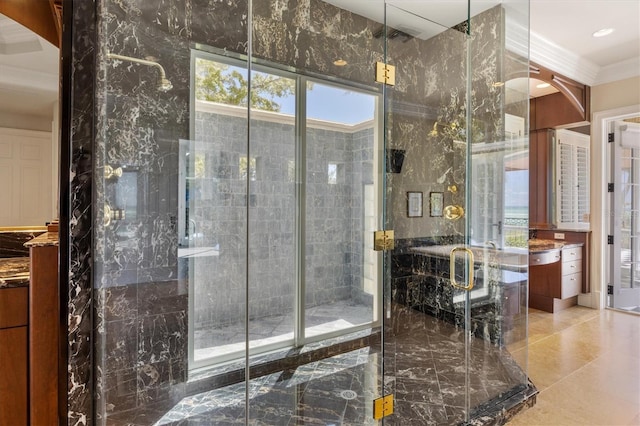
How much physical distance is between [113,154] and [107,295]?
83cm

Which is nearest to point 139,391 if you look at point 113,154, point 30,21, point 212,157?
point 113,154

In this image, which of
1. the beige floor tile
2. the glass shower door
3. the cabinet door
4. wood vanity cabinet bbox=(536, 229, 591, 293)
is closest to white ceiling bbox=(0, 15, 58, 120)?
the cabinet door

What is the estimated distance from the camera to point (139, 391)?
6.66 ft

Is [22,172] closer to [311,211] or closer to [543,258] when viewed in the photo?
[311,211]

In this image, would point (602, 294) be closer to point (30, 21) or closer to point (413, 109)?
point (413, 109)

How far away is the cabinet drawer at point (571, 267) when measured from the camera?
161 inches

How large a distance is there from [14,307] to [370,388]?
221 cm

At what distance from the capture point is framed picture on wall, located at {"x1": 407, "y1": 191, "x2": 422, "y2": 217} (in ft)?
10.2

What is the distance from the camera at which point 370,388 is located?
2.42m

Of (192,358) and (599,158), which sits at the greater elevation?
(599,158)

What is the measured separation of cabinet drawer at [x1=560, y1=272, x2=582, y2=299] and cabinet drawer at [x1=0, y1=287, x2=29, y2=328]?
5167 millimetres

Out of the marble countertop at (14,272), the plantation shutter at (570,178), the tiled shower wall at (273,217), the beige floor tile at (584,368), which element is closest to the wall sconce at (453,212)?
the tiled shower wall at (273,217)

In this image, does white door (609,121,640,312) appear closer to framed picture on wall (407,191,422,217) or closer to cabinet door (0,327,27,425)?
framed picture on wall (407,191,422,217)

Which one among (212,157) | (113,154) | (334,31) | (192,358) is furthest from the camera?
(334,31)
